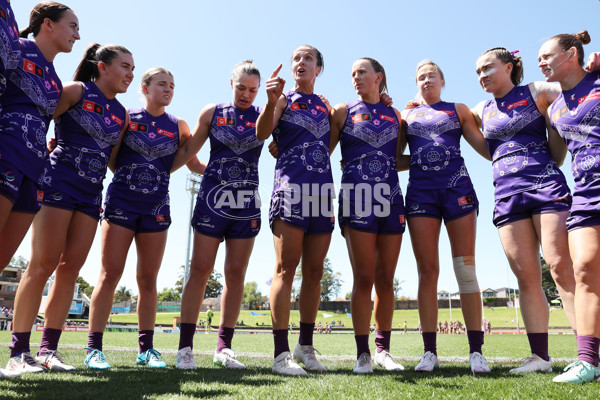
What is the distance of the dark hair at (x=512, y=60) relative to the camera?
170 inches

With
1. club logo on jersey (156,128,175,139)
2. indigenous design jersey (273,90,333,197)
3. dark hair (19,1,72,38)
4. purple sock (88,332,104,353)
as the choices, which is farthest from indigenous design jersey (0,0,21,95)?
purple sock (88,332,104,353)

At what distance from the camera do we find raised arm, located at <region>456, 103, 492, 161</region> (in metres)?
4.37

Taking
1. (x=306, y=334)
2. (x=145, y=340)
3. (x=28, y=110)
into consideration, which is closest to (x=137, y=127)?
(x=28, y=110)

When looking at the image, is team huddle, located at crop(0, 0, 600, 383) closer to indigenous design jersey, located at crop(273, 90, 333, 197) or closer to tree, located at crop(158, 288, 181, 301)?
indigenous design jersey, located at crop(273, 90, 333, 197)

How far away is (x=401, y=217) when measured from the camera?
161 inches

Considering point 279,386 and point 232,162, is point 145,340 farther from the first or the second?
point 279,386

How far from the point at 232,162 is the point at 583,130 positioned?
308cm

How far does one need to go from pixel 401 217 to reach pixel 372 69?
5.27ft

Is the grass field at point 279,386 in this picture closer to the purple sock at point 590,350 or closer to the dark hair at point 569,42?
the purple sock at point 590,350

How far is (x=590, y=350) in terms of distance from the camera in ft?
9.82

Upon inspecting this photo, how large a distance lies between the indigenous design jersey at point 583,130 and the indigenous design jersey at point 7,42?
4.08 m

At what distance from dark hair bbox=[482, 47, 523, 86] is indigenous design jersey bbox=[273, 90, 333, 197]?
1823 mm

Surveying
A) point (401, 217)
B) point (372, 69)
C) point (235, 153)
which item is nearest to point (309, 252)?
point (401, 217)

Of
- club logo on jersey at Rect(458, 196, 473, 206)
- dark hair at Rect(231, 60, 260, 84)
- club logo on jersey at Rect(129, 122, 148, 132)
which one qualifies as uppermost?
dark hair at Rect(231, 60, 260, 84)
